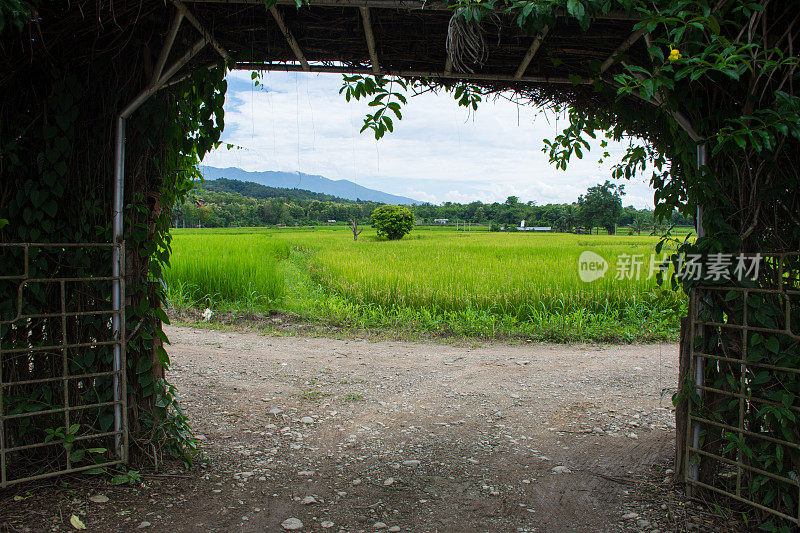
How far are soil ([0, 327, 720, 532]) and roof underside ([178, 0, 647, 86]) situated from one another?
218 cm

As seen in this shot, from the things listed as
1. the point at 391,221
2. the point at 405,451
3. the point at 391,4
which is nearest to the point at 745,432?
the point at 405,451

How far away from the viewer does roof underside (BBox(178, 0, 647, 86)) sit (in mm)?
2652

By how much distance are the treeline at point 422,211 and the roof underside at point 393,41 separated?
37.8 m

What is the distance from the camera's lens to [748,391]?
99.2 inches

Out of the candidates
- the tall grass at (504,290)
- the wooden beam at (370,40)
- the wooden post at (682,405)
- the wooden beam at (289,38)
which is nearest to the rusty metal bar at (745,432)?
the wooden post at (682,405)

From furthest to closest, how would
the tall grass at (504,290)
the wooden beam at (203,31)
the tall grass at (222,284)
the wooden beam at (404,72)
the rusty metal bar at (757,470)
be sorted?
1. the tall grass at (222,284)
2. the tall grass at (504,290)
3. the wooden beam at (404,72)
4. the wooden beam at (203,31)
5. the rusty metal bar at (757,470)

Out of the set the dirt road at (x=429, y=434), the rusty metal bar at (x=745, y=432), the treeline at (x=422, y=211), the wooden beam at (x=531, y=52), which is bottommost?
the dirt road at (x=429, y=434)

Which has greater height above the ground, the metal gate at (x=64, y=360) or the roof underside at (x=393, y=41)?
the roof underside at (x=393, y=41)

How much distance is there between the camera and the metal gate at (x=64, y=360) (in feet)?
8.63

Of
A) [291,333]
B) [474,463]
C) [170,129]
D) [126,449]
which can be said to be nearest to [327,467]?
[474,463]

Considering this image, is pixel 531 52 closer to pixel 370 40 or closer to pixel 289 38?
pixel 370 40

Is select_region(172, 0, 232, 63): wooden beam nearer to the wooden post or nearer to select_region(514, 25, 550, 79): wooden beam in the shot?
select_region(514, 25, 550, 79): wooden beam

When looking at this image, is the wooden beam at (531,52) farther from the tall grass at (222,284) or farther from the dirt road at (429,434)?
the tall grass at (222,284)

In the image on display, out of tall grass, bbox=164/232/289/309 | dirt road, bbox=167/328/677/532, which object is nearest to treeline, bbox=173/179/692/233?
tall grass, bbox=164/232/289/309
